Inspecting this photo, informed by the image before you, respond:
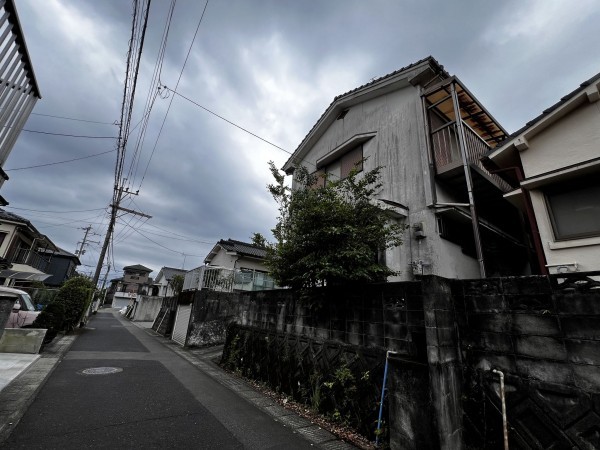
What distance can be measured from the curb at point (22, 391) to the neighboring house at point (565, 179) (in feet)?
30.9

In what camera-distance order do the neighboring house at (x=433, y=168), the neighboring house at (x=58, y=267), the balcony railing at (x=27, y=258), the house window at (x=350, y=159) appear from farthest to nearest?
1. the neighboring house at (x=58, y=267)
2. the balcony railing at (x=27, y=258)
3. the house window at (x=350, y=159)
4. the neighboring house at (x=433, y=168)

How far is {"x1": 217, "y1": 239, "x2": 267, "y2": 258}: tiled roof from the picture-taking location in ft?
62.4

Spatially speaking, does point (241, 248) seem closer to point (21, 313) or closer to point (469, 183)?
point (21, 313)

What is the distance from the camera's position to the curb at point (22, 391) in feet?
12.3

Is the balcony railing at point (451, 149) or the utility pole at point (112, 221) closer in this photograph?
the balcony railing at point (451, 149)

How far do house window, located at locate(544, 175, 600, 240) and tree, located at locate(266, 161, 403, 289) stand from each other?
10.7 feet

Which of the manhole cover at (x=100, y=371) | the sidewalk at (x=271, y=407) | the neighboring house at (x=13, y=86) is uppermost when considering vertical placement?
the neighboring house at (x=13, y=86)

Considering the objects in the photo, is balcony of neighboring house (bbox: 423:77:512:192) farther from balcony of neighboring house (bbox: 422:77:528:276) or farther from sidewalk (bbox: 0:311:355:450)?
sidewalk (bbox: 0:311:355:450)

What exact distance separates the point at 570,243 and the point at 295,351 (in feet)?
19.5

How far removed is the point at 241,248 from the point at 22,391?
51.2 ft

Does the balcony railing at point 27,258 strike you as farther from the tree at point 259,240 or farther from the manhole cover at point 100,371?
the tree at point 259,240

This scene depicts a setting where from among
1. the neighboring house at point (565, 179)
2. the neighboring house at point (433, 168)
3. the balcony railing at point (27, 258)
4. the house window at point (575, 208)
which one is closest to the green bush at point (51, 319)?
the neighboring house at point (433, 168)

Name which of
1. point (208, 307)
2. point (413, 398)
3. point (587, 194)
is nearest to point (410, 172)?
point (587, 194)

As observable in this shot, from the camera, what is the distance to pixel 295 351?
19.1 feet
